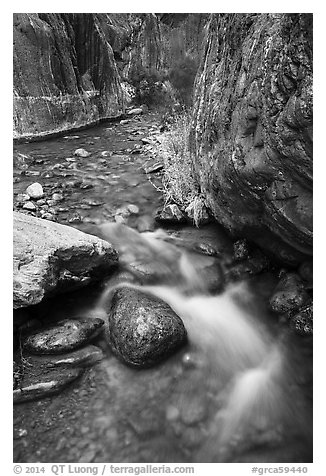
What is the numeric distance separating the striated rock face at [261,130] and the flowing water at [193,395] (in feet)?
2.02

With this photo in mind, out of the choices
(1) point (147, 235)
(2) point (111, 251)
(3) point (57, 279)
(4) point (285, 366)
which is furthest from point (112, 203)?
(4) point (285, 366)

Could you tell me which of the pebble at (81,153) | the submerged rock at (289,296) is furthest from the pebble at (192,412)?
the pebble at (81,153)

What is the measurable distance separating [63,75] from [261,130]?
18.6 ft

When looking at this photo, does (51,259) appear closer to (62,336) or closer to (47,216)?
(62,336)

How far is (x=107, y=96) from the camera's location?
745 centimetres

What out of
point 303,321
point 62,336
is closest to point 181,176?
point 303,321

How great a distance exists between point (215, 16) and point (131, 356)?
3233 mm

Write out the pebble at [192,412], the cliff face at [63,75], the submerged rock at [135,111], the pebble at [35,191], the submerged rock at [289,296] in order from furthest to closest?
the submerged rock at [135,111] < the cliff face at [63,75] < the pebble at [35,191] < the submerged rock at [289,296] < the pebble at [192,412]

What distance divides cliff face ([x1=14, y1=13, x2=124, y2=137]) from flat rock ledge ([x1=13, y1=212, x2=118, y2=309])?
281 centimetres

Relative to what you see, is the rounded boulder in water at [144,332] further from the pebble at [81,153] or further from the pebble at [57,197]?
the pebble at [81,153]

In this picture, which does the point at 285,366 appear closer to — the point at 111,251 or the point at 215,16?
the point at 111,251

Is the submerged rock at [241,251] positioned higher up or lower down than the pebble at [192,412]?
higher up

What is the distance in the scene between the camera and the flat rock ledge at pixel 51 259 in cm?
255

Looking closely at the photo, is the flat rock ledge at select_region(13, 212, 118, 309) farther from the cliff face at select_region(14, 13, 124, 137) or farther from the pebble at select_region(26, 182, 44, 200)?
the cliff face at select_region(14, 13, 124, 137)
